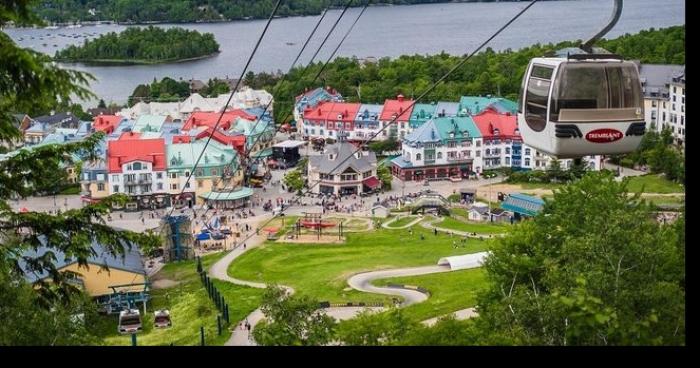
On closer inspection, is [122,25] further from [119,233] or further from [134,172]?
[119,233]

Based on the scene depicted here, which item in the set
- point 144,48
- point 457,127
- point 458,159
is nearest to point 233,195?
point 458,159

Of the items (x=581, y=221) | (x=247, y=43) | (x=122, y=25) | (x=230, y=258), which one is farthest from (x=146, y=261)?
(x=122, y=25)

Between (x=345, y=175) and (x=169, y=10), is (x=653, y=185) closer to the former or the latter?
(x=345, y=175)

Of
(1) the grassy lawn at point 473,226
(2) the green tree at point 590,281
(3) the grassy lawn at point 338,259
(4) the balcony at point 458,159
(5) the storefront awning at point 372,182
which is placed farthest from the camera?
(4) the balcony at point 458,159

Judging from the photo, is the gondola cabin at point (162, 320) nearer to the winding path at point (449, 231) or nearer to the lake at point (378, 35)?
the winding path at point (449, 231)

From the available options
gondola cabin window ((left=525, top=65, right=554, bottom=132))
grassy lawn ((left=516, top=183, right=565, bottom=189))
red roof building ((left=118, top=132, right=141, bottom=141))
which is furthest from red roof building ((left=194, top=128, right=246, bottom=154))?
gondola cabin window ((left=525, top=65, right=554, bottom=132))

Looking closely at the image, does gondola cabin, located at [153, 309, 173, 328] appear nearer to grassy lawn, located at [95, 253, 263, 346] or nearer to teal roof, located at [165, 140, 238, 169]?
grassy lawn, located at [95, 253, 263, 346]

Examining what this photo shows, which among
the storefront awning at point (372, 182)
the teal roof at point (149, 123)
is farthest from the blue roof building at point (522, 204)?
the teal roof at point (149, 123)
